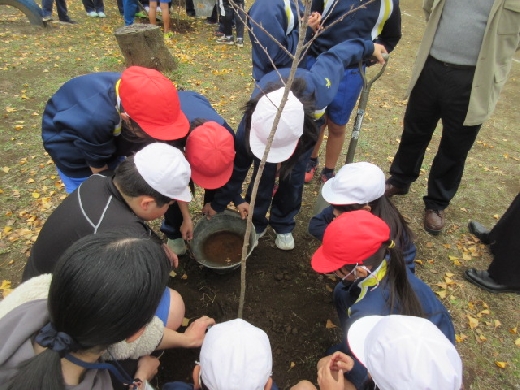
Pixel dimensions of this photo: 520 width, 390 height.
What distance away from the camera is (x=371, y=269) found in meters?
Answer: 2.05

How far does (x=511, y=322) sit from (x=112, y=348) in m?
3.01

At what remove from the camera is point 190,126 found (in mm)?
2553

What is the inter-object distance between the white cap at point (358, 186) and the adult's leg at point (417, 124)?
132cm

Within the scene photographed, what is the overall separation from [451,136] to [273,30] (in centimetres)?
185

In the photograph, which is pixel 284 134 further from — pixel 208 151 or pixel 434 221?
pixel 434 221

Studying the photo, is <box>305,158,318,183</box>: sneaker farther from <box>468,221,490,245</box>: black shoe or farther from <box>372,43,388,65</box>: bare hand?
<box>468,221,490,245</box>: black shoe

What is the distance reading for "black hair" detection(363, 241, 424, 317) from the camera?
1.99 meters

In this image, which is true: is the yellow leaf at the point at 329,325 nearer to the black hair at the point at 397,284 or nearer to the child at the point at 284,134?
the child at the point at 284,134

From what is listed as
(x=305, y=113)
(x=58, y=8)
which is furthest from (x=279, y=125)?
(x=58, y=8)

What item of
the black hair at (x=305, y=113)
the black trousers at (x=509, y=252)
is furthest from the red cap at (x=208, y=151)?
the black trousers at (x=509, y=252)

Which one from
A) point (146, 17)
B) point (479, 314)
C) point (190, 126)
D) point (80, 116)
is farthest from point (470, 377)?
point (146, 17)

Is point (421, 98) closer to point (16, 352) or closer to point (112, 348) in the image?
point (112, 348)

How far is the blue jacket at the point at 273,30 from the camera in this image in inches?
122

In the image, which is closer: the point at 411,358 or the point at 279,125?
the point at 411,358
